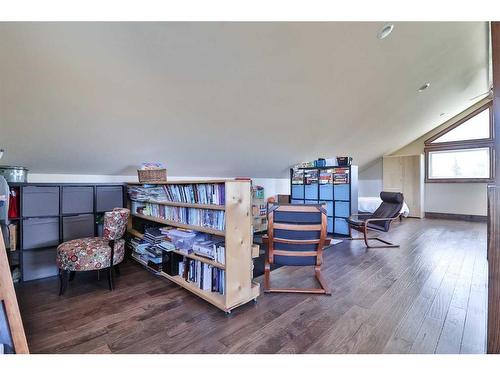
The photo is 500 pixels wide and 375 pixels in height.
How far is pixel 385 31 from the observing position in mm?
2459

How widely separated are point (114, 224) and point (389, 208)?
426cm

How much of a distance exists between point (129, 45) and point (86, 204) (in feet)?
6.70

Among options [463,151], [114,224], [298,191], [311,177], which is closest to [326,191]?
[311,177]

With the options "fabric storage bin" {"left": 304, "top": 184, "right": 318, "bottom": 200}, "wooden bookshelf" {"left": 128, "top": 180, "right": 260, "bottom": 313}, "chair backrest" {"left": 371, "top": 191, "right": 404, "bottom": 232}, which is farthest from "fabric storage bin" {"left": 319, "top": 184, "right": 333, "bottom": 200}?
"wooden bookshelf" {"left": 128, "top": 180, "right": 260, "bottom": 313}

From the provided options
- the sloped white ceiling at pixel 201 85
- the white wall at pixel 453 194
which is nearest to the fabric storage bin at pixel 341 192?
the sloped white ceiling at pixel 201 85

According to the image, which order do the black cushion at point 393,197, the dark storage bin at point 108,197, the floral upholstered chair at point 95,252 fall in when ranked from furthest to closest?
the black cushion at point 393,197
the dark storage bin at point 108,197
the floral upholstered chair at point 95,252

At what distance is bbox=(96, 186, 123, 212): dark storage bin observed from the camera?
114 inches

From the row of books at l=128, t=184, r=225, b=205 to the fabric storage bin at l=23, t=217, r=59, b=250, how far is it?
89 centimetres

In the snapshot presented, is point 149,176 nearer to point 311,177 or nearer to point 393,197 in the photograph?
point 311,177

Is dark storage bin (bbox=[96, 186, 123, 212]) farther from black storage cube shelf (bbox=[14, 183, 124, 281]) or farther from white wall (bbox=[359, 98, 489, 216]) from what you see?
white wall (bbox=[359, 98, 489, 216])

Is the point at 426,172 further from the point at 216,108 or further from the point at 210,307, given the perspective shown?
the point at 210,307

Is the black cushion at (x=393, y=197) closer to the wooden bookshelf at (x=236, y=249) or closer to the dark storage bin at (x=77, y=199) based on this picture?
the wooden bookshelf at (x=236, y=249)

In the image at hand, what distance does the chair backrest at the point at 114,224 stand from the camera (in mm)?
2193

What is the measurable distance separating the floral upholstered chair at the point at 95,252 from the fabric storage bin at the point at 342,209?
375cm
